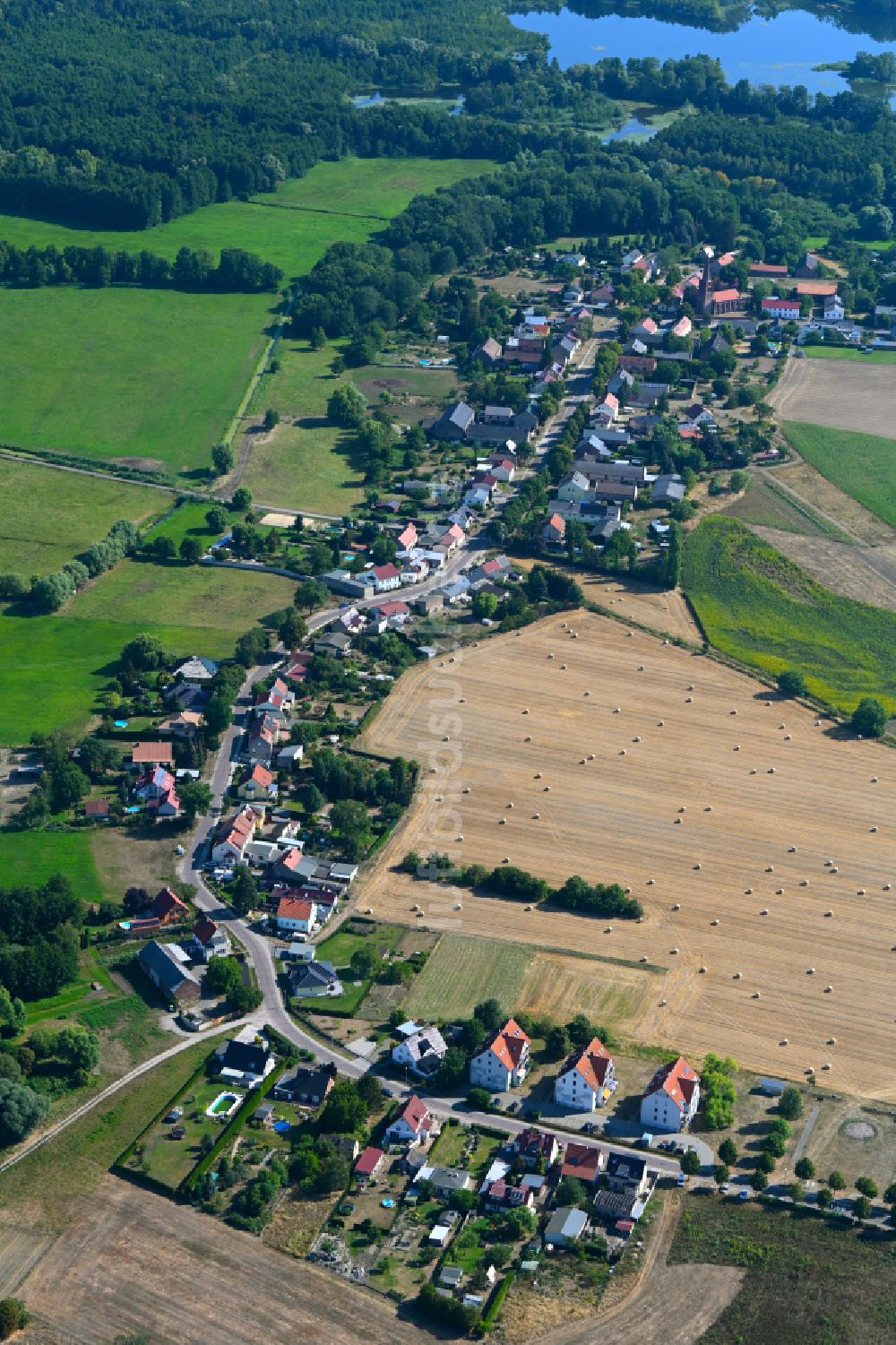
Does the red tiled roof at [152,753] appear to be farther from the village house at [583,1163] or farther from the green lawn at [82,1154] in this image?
the village house at [583,1163]

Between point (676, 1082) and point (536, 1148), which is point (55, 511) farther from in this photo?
point (676, 1082)

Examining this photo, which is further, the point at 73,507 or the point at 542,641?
the point at 73,507

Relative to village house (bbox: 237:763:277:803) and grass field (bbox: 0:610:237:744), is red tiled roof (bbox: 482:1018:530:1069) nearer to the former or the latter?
village house (bbox: 237:763:277:803)

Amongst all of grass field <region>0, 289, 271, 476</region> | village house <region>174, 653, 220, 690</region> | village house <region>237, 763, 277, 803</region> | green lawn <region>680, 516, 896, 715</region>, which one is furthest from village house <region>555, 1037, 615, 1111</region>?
grass field <region>0, 289, 271, 476</region>

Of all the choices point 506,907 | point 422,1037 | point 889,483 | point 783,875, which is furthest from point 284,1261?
point 889,483

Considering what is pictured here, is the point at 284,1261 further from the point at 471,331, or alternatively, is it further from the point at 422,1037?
the point at 471,331

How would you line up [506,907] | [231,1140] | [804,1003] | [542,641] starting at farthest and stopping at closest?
[542,641], [506,907], [804,1003], [231,1140]

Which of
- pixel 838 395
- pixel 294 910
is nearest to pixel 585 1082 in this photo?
pixel 294 910
